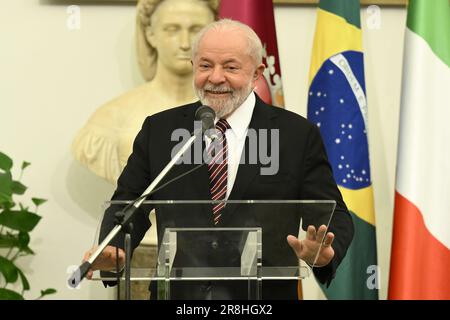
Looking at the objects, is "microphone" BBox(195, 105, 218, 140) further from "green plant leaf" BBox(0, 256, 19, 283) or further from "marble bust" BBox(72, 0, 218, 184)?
"green plant leaf" BBox(0, 256, 19, 283)

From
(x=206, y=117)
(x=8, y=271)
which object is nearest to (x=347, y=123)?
(x=8, y=271)

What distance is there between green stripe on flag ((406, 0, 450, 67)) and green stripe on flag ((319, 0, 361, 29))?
0.29 meters

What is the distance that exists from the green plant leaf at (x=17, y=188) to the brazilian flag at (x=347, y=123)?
154cm

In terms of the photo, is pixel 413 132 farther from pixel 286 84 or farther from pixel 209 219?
pixel 209 219

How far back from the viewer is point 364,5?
5.44 meters

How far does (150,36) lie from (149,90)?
0.28 m

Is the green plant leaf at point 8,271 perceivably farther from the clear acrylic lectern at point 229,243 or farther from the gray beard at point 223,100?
the clear acrylic lectern at point 229,243

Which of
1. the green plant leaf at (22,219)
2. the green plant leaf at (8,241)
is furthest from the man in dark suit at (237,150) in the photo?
the green plant leaf at (8,241)

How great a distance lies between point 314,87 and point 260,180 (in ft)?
6.17

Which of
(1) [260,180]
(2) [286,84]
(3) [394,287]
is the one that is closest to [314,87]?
(2) [286,84]

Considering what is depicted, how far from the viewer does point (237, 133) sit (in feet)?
10.9

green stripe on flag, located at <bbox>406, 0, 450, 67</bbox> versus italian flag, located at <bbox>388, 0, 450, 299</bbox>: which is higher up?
green stripe on flag, located at <bbox>406, 0, 450, 67</bbox>

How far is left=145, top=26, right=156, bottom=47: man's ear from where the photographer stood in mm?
5070

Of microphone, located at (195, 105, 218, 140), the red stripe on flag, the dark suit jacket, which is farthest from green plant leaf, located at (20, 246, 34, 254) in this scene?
microphone, located at (195, 105, 218, 140)
